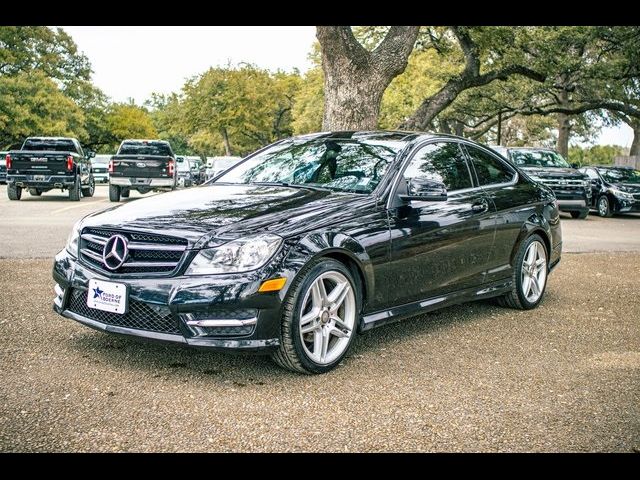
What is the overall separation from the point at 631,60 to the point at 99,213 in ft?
85.6

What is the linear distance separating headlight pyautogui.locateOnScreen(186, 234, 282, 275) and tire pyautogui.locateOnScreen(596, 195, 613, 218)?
17.6 meters

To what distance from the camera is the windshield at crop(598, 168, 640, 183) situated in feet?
66.6

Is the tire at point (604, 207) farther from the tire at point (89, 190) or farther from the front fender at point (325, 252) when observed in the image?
the front fender at point (325, 252)

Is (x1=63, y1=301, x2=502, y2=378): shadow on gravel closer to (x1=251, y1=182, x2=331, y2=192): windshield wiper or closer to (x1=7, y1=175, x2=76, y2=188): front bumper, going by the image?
(x1=251, y1=182, x2=331, y2=192): windshield wiper

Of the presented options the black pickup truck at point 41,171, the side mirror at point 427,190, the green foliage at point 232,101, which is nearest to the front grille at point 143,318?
the side mirror at point 427,190

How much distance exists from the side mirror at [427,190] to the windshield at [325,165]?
290 millimetres

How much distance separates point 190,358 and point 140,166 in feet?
57.2

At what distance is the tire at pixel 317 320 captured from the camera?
4383 millimetres

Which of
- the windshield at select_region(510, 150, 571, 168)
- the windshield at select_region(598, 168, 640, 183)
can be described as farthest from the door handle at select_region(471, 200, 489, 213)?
the windshield at select_region(598, 168, 640, 183)

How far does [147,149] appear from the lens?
23656 mm

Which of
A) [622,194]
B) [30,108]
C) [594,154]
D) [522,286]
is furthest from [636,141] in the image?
[522,286]

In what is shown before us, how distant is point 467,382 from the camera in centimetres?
455
